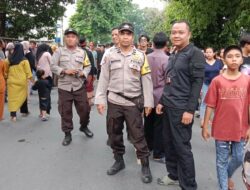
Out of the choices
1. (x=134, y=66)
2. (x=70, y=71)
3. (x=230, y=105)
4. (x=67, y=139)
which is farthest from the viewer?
(x=67, y=139)

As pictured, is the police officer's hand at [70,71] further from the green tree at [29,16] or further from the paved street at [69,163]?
the green tree at [29,16]

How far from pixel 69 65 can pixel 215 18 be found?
10.1 metres

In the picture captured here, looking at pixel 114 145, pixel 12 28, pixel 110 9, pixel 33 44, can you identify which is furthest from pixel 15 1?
pixel 110 9

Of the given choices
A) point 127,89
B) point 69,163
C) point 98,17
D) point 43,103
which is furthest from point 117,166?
point 98,17

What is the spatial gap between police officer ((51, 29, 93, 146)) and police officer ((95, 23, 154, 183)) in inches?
66.6

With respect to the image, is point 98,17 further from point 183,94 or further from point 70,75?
point 183,94

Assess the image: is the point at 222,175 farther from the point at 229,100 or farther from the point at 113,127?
the point at 113,127

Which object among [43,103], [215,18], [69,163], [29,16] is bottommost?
[69,163]

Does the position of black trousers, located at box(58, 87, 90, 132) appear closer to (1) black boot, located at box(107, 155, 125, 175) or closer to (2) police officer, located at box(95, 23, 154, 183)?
(1) black boot, located at box(107, 155, 125, 175)

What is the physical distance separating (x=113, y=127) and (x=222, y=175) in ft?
4.87

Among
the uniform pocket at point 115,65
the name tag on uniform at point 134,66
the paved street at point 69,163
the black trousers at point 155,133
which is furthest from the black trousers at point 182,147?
the black trousers at point 155,133

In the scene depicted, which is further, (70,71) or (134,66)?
(70,71)

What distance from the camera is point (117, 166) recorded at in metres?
5.34

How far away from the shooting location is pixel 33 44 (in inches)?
610
